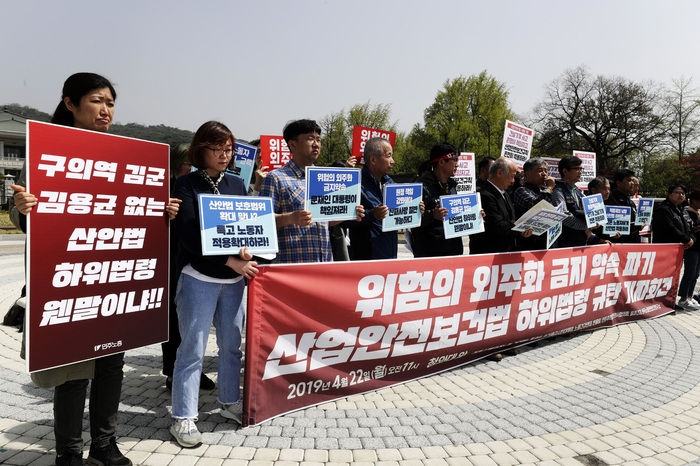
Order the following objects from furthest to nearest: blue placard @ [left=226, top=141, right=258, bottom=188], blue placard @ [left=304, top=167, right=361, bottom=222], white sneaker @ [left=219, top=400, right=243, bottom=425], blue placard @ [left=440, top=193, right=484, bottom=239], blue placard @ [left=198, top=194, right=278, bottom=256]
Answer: blue placard @ [left=226, top=141, right=258, bottom=188], blue placard @ [left=440, top=193, right=484, bottom=239], blue placard @ [left=304, top=167, right=361, bottom=222], white sneaker @ [left=219, top=400, right=243, bottom=425], blue placard @ [left=198, top=194, right=278, bottom=256]

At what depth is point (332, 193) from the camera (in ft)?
12.5

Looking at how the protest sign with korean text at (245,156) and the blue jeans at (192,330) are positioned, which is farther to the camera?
the protest sign with korean text at (245,156)

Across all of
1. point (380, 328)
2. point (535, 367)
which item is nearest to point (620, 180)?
point (535, 367)

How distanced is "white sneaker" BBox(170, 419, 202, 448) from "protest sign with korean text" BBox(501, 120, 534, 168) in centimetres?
657

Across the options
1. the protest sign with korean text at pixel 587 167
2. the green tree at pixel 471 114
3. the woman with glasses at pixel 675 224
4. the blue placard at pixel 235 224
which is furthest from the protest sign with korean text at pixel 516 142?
the green tree at pixel 471 114

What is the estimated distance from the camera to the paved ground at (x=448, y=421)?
297 cm

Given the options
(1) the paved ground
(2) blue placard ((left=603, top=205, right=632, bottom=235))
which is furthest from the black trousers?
(2) blue placard ((left=603, top=205, right=632, bottom=235))

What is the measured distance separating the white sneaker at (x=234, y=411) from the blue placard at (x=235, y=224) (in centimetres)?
121

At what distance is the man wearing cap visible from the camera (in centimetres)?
504

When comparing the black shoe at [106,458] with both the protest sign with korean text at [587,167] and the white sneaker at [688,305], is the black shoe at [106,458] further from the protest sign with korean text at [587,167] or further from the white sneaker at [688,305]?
the protest sign with korean text at [587,167]

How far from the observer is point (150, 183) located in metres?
2.89

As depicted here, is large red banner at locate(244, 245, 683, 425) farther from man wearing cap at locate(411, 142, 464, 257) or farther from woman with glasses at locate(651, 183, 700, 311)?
woman with glasses at locate(651, 183, 700, 311)

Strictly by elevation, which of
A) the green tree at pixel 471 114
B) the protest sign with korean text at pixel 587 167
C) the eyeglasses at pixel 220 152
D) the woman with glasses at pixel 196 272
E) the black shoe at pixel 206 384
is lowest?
the black shoe at pixel 206 384

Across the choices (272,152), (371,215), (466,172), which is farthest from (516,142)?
(371,215)
